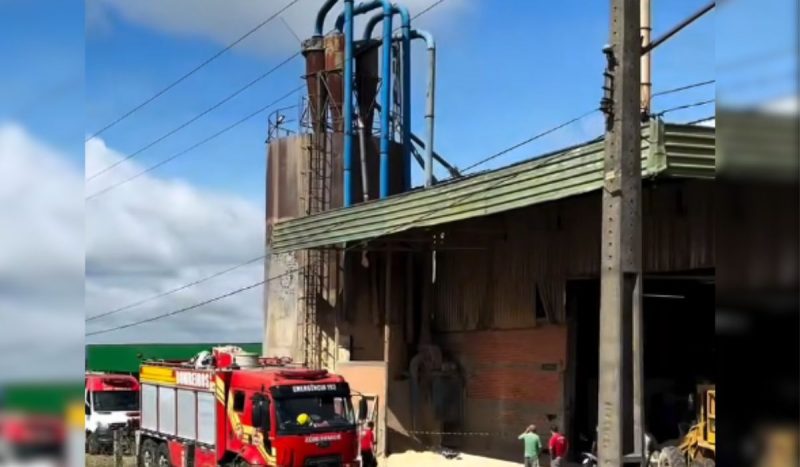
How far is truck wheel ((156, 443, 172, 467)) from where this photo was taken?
848 inches

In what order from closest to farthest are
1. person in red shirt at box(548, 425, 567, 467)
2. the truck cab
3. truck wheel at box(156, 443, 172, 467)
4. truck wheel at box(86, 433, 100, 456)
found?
the truck cab
person in red shirt at box(548, 425, 567, 467)
truck wheel at box(156, 443, 172, 467)
truck wheel at box(86, 433, 100, 456)

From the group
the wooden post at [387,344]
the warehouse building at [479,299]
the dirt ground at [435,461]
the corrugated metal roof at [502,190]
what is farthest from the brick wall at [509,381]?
the corrugated metal roof at [502,190]

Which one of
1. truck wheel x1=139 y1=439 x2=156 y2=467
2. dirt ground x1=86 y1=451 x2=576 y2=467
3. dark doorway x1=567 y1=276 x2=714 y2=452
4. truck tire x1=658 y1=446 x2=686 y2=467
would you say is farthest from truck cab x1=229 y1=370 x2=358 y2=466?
dark doorway x1=567 y1=276 x2=714 y2=452

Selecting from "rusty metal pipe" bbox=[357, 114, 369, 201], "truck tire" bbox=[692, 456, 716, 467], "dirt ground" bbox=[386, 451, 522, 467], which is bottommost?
"dirt ground" bbox=[386, 451, 522, 467]


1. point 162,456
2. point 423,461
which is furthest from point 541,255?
point 162,456

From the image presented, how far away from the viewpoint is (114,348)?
49.4 meters

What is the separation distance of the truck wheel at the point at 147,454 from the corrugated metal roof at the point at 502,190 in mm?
7078

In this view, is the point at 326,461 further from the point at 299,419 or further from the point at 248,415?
the point at 248,415

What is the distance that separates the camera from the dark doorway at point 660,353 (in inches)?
936

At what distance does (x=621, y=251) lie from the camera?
9.12 m

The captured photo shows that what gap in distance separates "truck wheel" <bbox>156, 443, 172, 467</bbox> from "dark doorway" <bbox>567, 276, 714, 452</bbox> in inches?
381

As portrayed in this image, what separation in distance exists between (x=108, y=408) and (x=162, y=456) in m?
7.97

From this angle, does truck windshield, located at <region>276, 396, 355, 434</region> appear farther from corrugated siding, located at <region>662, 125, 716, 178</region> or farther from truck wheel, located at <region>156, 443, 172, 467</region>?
corrugated siding, located at <region>662, 125, 716, 178</region>

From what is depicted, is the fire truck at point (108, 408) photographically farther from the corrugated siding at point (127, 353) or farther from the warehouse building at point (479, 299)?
the corrugated siding at point (127, 353)
